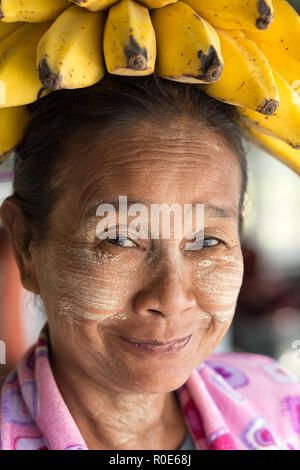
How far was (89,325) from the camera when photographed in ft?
4.00

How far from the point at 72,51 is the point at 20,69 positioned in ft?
0.51

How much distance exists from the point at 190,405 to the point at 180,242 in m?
0.57

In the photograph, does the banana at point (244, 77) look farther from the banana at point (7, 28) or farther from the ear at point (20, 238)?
the ear at point (20, 238)

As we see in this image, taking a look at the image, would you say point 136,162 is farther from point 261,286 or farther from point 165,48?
point 261,286

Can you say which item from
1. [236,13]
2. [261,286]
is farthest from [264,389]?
[261,286]

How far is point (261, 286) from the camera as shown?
4.02 meters

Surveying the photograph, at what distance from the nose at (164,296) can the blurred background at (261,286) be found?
0.43 meters

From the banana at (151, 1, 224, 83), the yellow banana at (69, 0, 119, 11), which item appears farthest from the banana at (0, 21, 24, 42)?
the banana at (151, 1, 224, 83)

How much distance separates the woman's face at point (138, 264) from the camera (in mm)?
1200

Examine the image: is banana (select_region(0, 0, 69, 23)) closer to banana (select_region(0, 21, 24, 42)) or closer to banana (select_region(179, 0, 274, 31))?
banana (select_region(0, 21, 24, 42))

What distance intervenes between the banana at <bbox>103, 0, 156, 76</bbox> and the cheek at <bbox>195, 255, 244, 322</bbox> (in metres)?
0.47

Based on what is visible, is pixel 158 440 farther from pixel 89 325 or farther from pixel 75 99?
pixel 75 99

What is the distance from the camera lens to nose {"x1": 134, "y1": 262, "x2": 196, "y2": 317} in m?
1.17

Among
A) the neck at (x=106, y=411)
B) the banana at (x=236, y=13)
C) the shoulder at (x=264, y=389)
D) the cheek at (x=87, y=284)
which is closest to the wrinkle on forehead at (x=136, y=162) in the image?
the cheek at (x=87, y=284)
